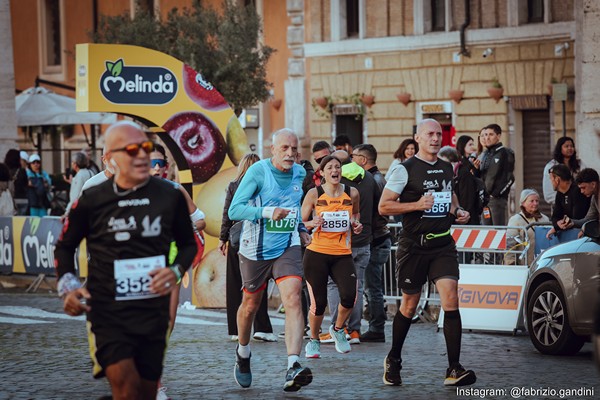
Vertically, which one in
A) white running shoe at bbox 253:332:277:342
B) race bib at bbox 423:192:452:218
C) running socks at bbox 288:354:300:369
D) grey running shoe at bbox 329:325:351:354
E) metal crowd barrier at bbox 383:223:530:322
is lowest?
white running shoe at bbox 253:332:277:342

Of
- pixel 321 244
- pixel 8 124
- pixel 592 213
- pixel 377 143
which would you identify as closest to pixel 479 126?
pixel 377 143

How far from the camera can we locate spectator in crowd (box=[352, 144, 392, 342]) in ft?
50.2

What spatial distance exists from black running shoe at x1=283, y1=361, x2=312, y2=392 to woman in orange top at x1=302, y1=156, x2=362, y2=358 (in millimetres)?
2535

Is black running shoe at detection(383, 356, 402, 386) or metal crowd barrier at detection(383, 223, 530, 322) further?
metal crowd barrier at detection(383, 223, 530, 322)

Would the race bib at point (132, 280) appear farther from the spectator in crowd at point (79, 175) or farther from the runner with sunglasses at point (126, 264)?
the spectator in crowd at point (79, 175)

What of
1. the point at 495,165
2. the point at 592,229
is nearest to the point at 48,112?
the point at 495,165

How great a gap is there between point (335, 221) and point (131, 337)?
20.0 feet

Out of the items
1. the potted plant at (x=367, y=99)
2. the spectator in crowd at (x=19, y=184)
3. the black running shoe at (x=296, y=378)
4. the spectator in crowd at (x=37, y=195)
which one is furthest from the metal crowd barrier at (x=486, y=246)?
the potted plant at (x=367, y=99)

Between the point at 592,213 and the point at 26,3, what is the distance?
123ft

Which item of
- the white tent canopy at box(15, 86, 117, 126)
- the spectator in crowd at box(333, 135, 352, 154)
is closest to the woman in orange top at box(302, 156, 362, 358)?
the spectator in crowd at box(333, 135, 352, 154)

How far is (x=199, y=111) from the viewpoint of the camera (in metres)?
19.0

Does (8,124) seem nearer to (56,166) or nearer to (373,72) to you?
(373,72)

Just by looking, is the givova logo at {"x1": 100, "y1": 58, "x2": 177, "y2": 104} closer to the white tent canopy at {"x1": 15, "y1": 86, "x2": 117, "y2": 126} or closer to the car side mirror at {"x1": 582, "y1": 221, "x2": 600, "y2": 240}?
the car side mirror at {"x1": 582, "y1": 221, "x2": 600, "y2": 240}

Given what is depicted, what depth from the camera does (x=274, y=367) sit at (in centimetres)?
1288
